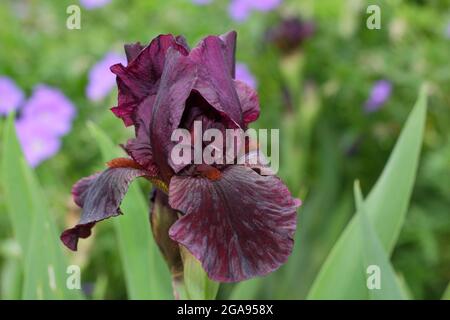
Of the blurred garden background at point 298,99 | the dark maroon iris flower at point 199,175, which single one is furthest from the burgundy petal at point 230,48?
the blurred garden background at point 298,99

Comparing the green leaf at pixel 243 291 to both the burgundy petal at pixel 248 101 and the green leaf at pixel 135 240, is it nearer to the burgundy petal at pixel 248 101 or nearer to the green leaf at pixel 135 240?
the green leaf at pixel 135 240

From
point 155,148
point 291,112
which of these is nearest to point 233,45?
point 155,148

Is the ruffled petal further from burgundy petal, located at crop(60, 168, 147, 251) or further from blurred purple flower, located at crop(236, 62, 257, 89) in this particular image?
blurred purple flower, located at crop(236, 62, 257, 89)

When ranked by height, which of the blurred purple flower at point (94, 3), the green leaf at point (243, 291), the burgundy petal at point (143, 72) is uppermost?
the blurred purple flower at point (94, 3)

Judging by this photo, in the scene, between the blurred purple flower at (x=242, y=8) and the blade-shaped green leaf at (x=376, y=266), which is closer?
the blade-shaped green leaf at (x=376, y=266)

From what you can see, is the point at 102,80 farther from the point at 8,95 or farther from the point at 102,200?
the point at 102,200
